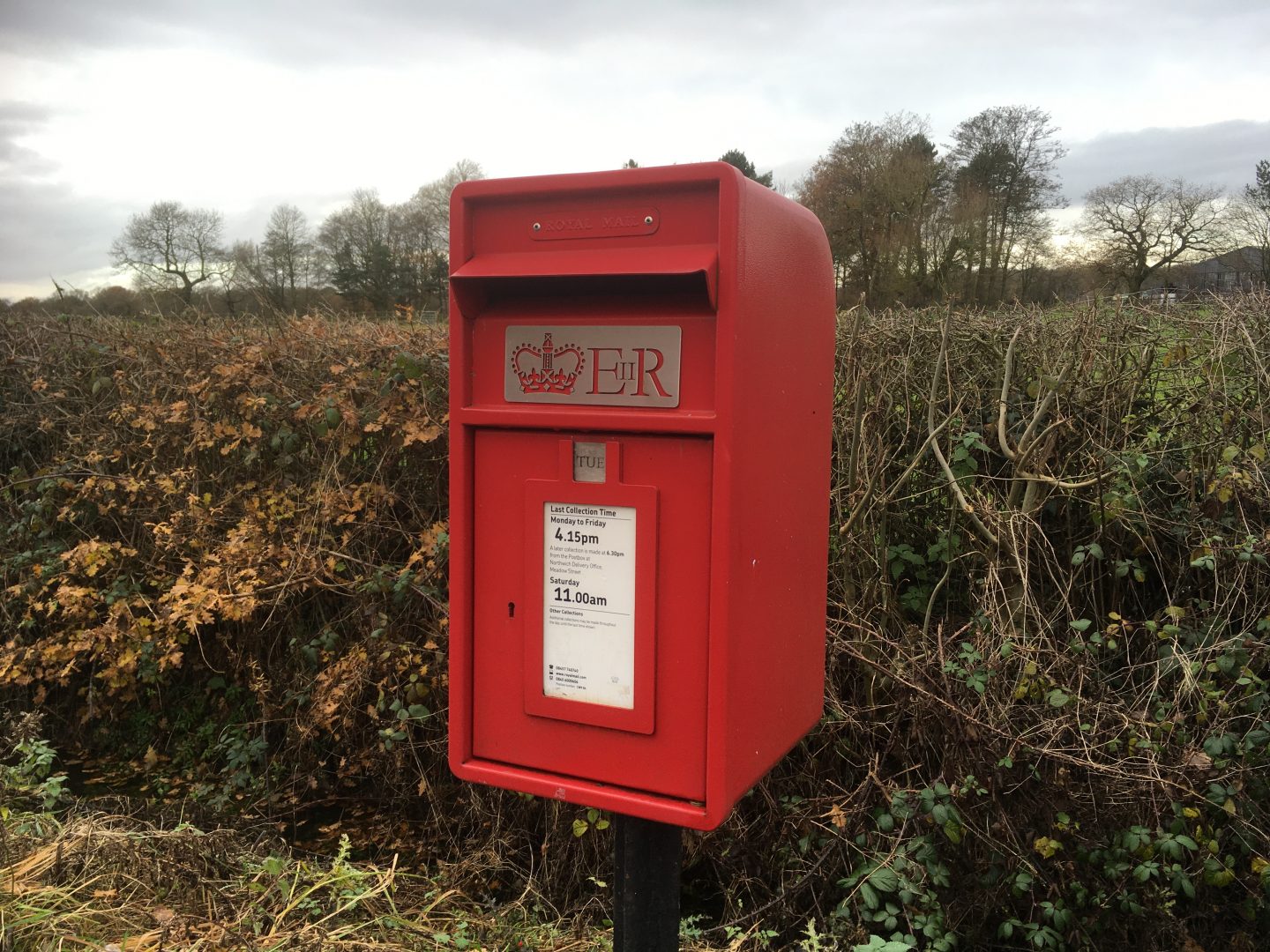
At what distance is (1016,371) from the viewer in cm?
364

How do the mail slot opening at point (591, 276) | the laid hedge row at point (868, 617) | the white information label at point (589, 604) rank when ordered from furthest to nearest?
the laid hedge row at point (868, 617)
the white information label at point (589, 604)
the mail slot opening at point (591, 276)

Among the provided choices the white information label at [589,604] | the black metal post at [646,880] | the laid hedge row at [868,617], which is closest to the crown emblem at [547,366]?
the white information label at [589,604]

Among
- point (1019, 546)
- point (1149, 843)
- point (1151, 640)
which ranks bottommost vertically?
point (1149, 843)

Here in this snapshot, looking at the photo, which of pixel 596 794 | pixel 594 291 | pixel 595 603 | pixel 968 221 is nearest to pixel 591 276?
pixel 594 291

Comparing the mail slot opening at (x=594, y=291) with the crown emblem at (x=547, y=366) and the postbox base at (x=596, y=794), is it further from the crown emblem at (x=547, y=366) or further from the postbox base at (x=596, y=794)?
the postbox base at (x=596, y=794)

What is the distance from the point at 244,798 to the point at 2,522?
249cm

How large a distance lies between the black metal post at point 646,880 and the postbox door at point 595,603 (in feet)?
0.74

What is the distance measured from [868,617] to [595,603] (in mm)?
1949

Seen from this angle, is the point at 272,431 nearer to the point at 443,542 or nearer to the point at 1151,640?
the point at 443,542

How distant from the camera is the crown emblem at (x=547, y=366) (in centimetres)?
163

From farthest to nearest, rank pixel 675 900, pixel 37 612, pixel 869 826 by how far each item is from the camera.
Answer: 1. pixel 37 612
2. pixel 869 826
3. pixel 675 900

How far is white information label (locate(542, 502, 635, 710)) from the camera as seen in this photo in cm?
162

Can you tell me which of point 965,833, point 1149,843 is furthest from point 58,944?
point 1149,843

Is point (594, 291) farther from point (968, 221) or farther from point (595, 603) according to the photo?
point (968, 221)
